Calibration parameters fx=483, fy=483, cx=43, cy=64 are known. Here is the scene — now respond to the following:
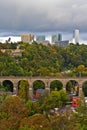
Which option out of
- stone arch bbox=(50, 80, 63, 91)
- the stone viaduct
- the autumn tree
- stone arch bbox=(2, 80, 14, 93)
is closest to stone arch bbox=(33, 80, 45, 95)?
stone arch bbox=(50, 80, 63, 91)

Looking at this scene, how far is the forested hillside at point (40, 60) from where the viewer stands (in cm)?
8162

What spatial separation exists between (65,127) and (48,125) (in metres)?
1.53

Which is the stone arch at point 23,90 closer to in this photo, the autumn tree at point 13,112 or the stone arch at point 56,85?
the stone arch at point 56,85

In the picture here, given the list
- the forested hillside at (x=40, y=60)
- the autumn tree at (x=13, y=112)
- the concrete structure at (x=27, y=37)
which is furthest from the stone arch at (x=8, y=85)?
the concrete structure at (x=27, y=37)

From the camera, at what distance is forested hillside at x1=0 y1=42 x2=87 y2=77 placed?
8162 cm

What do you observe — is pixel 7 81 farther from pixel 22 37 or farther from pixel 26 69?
pixel 22 37

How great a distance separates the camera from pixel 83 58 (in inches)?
→ 4963

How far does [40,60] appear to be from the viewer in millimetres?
97250

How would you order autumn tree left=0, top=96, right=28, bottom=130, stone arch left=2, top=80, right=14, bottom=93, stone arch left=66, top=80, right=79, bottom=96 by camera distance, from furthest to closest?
stone arch left=66, top=80, right=79, bottom=96 → stone arch left=2, top=80, right=14, bottom=93 → autumn tree left=0, top=96, right=28, bottom=130

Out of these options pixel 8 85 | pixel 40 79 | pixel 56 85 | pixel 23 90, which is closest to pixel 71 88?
pixel 56 85

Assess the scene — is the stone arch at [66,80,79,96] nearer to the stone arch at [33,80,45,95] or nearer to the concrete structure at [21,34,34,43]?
the stone arch at [33,80,45,95]

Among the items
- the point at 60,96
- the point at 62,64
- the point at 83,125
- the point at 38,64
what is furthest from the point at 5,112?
the point at 62,64

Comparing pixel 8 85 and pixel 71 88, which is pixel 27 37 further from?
pixel 8 85

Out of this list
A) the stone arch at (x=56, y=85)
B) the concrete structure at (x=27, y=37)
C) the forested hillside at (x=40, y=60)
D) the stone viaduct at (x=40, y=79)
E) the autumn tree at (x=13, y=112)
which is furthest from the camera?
the concrete structure at (x=27, y=37)
